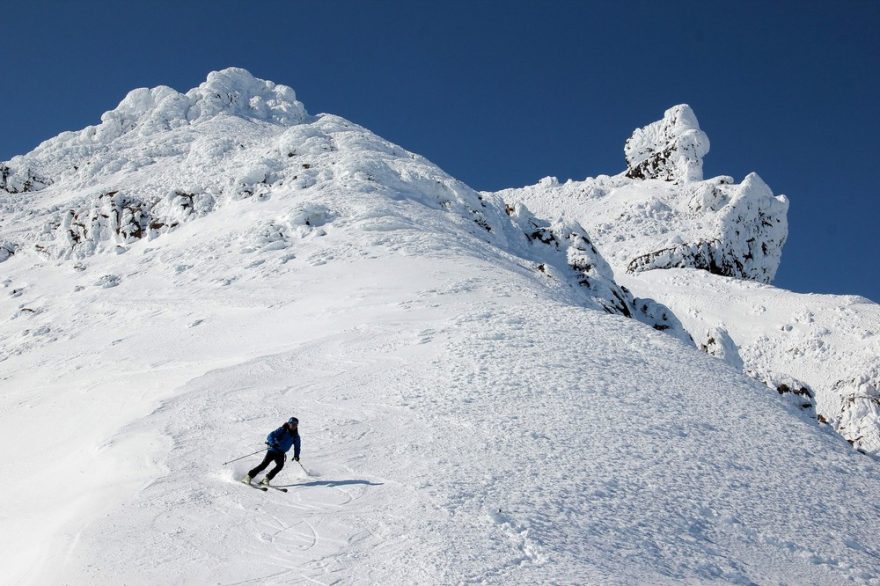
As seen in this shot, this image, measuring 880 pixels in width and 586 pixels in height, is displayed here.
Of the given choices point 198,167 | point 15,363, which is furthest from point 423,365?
point 198,167

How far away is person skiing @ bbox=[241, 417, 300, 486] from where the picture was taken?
41.5 ft

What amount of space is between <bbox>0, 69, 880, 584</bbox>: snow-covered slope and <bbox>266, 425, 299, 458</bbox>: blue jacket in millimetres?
604

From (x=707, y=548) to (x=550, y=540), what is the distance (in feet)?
9.55

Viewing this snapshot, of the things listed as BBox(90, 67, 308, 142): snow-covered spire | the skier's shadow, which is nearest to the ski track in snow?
the skier's shadow

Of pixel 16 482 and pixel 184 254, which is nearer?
pixel 16 482

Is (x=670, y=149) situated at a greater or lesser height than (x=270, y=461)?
greater

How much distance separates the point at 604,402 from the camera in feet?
56.2

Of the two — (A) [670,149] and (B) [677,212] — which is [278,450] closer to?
(B) [677,212]

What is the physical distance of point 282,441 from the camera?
42.4 feet

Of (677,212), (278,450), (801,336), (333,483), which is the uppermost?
(677,212)

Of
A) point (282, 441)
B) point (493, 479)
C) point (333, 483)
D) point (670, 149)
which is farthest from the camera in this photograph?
point (670, 149)

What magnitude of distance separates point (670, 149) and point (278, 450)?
102 m

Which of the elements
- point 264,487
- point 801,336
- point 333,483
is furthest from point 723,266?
point 264,487

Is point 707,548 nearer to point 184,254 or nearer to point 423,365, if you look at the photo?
point 423,365
